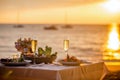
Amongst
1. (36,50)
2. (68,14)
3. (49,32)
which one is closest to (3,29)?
(49,32)

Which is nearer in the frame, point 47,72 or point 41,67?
point 47,72

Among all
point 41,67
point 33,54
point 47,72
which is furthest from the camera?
point 33,54

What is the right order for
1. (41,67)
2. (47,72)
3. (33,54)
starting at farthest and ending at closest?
(33,54)
(41,67)
(47,72)

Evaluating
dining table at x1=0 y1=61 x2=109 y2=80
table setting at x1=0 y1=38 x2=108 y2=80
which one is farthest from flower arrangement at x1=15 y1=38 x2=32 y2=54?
dining table at x1=0 y1=61 x2=109 y2=80

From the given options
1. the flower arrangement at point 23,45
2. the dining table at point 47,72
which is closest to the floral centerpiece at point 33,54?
the flower arrangement at point 23,45

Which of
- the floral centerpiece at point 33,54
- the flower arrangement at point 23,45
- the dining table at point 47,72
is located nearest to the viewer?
the dining table at point 47,72

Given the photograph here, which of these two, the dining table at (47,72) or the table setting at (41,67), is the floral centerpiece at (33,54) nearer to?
the table setting at (41,67)

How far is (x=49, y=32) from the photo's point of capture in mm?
51500

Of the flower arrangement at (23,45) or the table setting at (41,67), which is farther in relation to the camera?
the flower arrangement at (23,45)

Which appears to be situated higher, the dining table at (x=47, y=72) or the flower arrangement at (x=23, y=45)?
the flower arrangement at (x=23, y=45)

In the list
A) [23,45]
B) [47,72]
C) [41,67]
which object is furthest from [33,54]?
[47,72]

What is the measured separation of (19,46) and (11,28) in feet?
160

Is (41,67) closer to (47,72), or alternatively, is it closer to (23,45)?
(47,72)

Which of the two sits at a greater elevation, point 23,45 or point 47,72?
point 23,45
